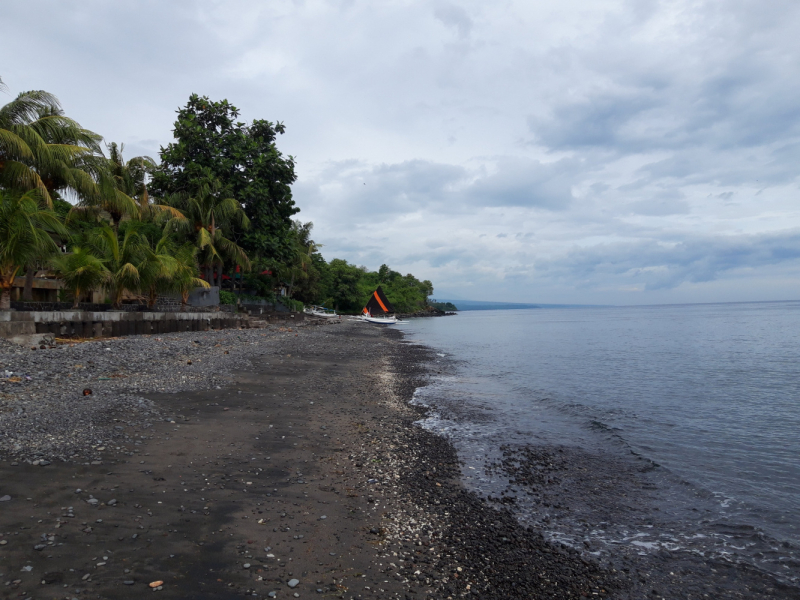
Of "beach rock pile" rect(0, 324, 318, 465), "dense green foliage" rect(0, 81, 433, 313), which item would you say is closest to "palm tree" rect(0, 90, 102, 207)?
"dense green foliage" rect(0, 81, 433, 313)

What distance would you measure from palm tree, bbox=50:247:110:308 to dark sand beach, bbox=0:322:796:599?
11.5 meters

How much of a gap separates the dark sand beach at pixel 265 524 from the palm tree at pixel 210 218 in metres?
25.4

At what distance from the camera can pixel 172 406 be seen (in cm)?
930

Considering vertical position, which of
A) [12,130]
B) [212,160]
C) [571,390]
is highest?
[212,160]

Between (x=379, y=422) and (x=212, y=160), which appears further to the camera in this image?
(x=212, y=160)

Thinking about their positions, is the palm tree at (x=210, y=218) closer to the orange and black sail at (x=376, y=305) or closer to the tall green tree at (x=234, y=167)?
the tall green tree at (x=234, y=167)

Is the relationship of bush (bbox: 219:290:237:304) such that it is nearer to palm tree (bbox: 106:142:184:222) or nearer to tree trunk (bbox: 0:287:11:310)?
palm tree (bbox: 106:142:184:222)

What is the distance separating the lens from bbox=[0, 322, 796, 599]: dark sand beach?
3975 millimetres

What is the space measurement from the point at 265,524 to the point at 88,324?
16.7m

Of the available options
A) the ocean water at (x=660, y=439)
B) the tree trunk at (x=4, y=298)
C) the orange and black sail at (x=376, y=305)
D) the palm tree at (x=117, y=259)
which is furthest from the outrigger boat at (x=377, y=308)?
the tree trunk at (x=4, y=298)

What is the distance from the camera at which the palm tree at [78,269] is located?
1841cm

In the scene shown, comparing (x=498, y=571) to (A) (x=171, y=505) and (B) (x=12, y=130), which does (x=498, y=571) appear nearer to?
(A) (x=171, y=505)

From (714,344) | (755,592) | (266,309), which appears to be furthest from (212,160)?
(714,344)

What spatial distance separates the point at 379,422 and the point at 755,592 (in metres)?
6.62
